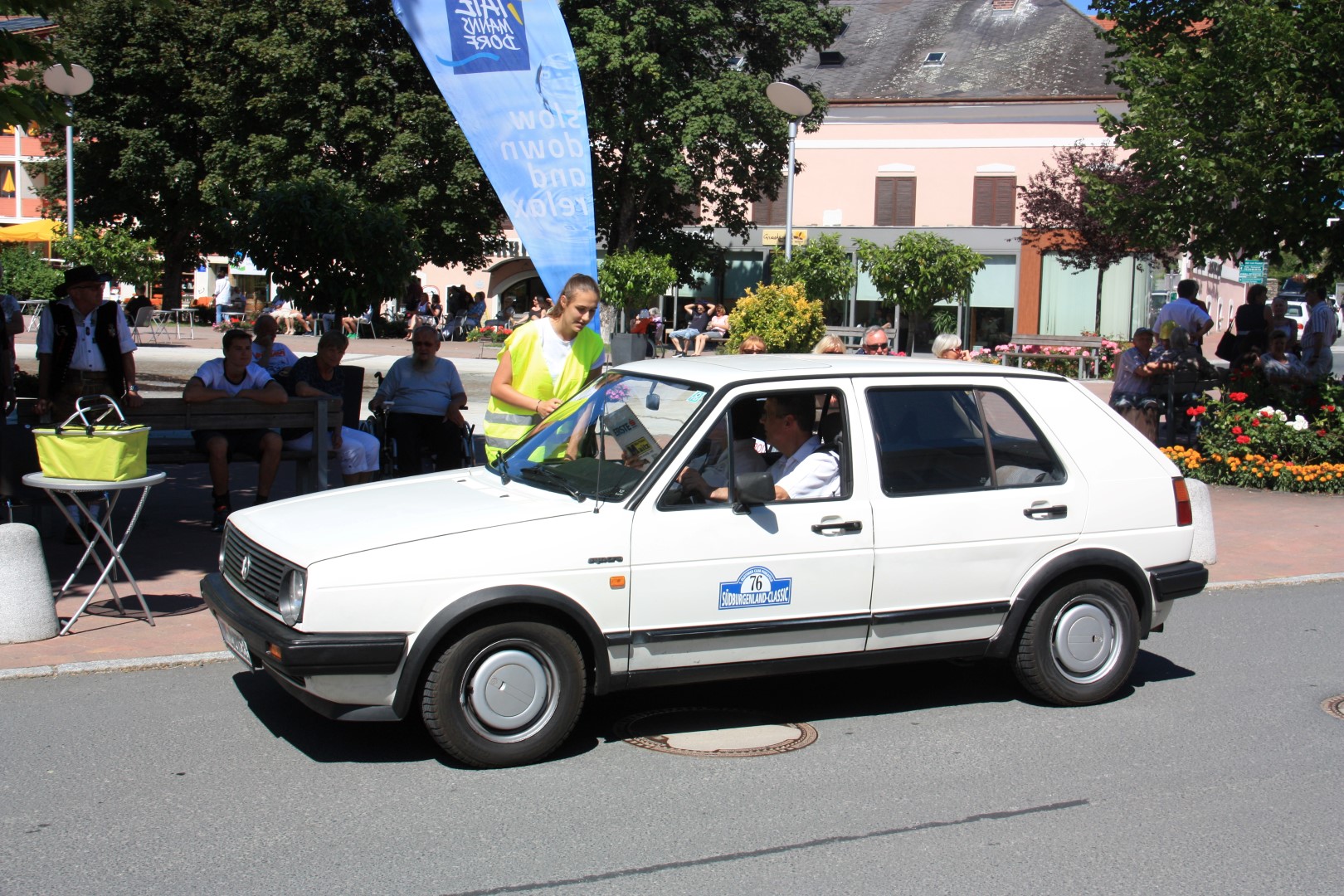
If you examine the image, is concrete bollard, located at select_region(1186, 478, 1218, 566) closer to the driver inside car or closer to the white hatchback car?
the white hatchback car

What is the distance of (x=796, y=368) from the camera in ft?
19.7

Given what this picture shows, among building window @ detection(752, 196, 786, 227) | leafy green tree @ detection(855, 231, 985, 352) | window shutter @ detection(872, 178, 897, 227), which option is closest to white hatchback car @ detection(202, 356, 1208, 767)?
leafy green tree @ detection(855, 231, 985, 352)

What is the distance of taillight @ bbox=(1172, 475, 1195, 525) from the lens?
642 centimetres

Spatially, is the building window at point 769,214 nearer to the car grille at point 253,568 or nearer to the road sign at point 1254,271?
the road sign at point 1254,271

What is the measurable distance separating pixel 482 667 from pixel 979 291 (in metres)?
40.6

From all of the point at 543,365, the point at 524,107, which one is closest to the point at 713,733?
the point at 543,365

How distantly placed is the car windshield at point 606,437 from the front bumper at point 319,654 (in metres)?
1.04

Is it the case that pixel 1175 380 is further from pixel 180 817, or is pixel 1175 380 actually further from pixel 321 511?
pixel 180 817

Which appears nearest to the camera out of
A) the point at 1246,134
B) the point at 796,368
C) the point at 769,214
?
the point at 796,368

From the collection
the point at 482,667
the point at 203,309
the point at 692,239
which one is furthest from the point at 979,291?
the point at 482,667

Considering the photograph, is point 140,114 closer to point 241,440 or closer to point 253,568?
point 241,440

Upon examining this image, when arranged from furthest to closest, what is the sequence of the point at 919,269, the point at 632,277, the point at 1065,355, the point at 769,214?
1. the point at 769,214
2. the point at 919,269
3. the point at 1065,355
4. the point at 632,277

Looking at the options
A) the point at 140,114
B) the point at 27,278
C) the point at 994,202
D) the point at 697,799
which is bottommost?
the point at 697,799

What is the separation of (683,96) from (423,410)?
25558mm
